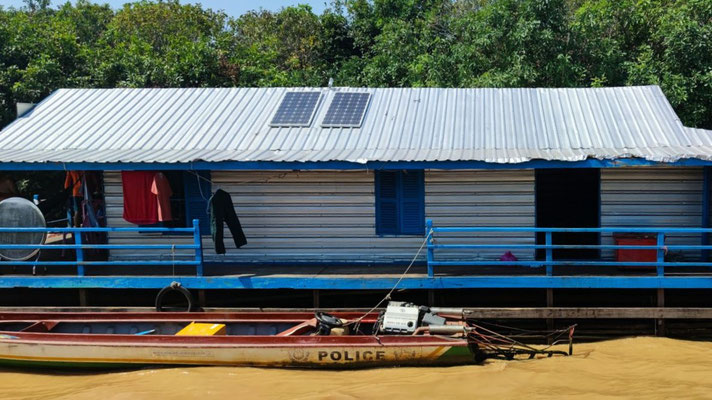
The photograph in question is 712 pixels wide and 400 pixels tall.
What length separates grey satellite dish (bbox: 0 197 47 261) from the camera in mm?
12297

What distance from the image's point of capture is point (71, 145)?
13.3m

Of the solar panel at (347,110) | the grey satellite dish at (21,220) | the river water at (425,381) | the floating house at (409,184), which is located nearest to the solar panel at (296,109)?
the floating house at (409,184)

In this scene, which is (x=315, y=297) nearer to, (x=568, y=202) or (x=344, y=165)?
(x=344, y=165)

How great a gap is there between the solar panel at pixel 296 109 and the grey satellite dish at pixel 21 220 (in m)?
4.78

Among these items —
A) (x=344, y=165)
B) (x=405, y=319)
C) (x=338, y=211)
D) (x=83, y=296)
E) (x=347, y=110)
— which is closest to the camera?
(x=405, y=319)

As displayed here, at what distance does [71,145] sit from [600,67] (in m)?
14.9

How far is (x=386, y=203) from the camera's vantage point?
12750 millimetres

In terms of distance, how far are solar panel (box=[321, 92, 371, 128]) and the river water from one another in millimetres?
5468

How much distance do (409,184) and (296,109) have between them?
10.7 ft

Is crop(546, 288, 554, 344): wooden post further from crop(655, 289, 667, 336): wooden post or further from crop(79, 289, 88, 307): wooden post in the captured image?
crop(79, 289, 88, 307): wooden post

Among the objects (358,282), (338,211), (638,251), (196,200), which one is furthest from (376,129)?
(638,251)

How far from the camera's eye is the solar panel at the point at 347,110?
44.8 feet

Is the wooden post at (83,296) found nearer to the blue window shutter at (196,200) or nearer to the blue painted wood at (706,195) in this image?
the blue window shutter at (196,200)

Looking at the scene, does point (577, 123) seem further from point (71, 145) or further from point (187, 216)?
point (71, 145)
